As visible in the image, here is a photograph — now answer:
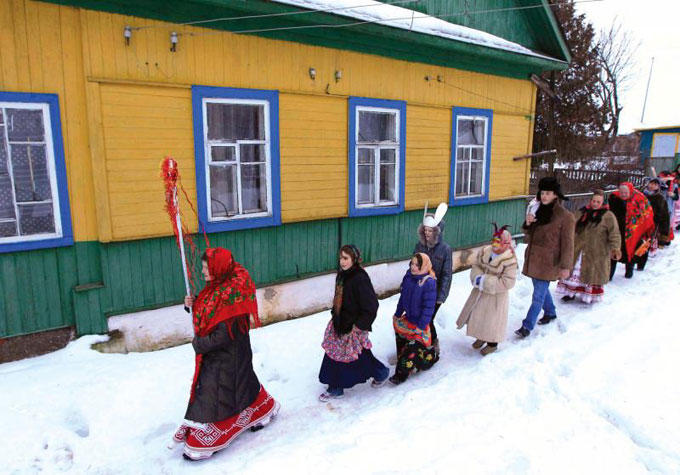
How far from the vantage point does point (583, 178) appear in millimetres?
18375

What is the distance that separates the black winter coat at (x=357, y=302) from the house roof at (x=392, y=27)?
300 centimetres

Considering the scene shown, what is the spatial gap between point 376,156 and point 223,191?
2.41 m

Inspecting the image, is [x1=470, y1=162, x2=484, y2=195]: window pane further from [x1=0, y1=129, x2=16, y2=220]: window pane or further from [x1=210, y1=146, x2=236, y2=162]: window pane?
[x1=0, y1=129, x2=16, y2=220]: window pane

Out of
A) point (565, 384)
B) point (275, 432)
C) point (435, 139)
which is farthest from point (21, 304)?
point (435, 139)

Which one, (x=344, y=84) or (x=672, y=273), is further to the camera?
(x=672, y=273)

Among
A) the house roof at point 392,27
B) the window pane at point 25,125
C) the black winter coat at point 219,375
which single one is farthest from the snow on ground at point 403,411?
the house roof at point 392,27

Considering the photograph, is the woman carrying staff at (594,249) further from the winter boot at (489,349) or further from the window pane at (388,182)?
the window pane at (388,182)

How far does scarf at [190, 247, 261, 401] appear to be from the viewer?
324 cm

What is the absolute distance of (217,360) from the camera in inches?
130

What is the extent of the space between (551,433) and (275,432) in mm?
2085

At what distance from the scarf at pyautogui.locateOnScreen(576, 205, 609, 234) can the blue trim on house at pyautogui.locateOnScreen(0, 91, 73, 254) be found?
237 inches

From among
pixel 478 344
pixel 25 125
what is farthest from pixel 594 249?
pixel 25 125

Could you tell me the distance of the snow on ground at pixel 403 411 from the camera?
3.08m

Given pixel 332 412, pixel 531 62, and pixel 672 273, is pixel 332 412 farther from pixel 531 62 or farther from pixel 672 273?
pixel 531 62
